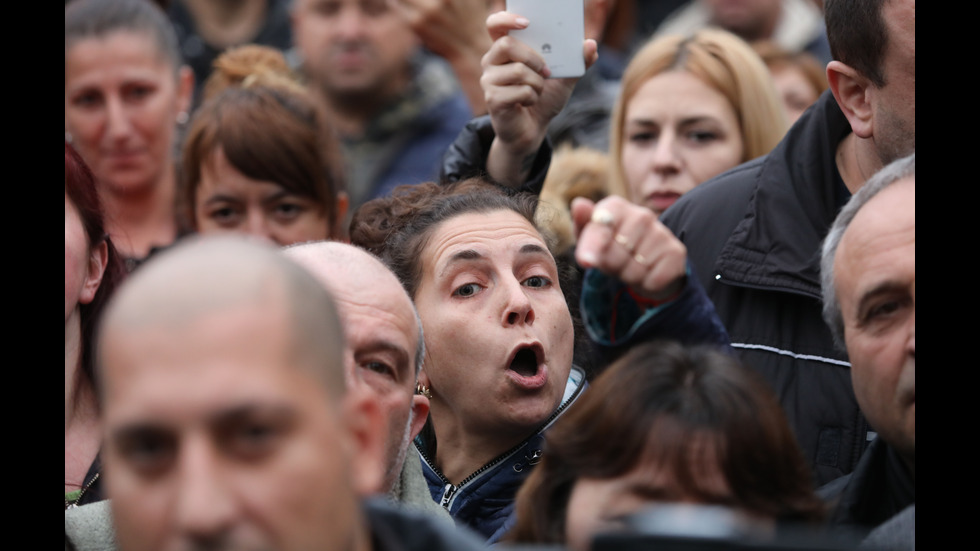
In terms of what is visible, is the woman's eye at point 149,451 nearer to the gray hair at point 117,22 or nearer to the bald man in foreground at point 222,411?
the bald man in foreground at point 222,411

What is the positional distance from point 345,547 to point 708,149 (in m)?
3.16

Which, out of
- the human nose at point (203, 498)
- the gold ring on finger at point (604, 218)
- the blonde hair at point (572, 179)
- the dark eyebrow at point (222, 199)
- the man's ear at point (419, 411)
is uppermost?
the gold ring on finger at point (604, 218)

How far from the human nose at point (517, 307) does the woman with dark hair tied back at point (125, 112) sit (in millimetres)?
2015

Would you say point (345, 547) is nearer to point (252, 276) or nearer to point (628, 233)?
point (252, 276)

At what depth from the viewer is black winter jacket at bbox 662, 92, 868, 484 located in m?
3.28

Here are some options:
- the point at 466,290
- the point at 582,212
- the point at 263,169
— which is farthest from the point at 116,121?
the point at 582,212

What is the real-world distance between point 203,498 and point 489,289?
185 cm

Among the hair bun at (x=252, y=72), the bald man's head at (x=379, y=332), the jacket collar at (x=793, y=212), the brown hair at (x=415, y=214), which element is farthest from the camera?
the hair bun at (x=252, y=72)

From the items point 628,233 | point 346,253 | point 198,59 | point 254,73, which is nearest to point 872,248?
point 628,233

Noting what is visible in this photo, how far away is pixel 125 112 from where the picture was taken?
5.06 meters

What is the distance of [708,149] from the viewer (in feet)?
15.6

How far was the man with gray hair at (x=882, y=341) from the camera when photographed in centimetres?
252

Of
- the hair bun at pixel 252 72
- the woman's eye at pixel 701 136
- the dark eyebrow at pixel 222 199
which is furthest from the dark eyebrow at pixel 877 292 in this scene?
the hair bun at pixel 252 72

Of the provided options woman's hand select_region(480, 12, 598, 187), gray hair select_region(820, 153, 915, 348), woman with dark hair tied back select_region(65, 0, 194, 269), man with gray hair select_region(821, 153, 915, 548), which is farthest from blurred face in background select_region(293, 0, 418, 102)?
man with gray hair select_region(821, 153, 915, 548)
